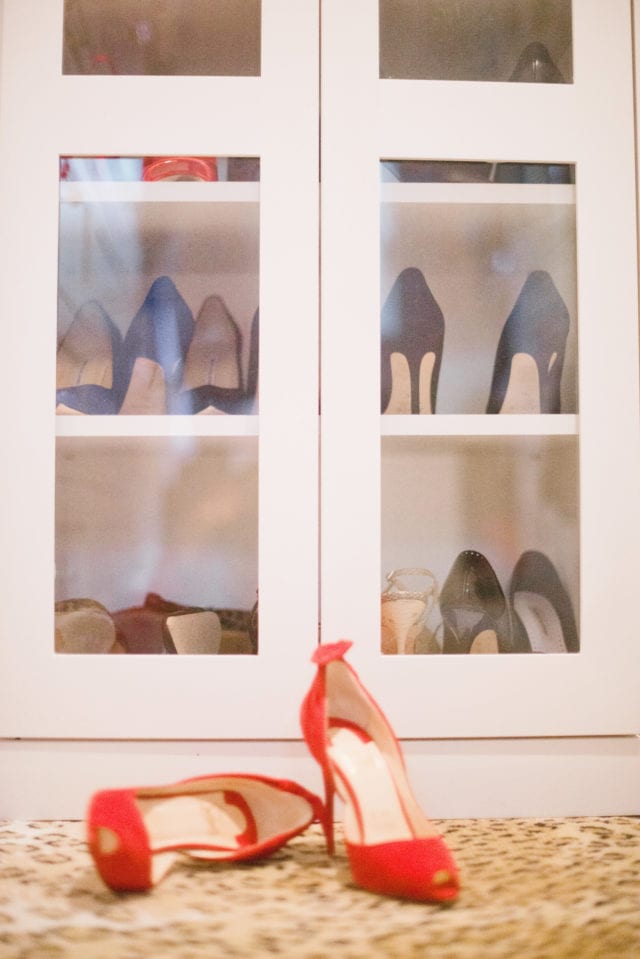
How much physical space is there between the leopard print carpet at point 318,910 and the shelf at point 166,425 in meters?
0.53

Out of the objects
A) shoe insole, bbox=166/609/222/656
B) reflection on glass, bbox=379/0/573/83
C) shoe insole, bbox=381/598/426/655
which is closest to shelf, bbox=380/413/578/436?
shoe insole, bbox=381/598/426/655

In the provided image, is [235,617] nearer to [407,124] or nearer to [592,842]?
[592,842]

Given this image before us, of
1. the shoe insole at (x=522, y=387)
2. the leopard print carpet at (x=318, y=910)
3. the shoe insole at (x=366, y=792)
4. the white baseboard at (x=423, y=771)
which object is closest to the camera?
the leopard print carpet at (x=318, y=910)

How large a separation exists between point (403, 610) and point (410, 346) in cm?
39

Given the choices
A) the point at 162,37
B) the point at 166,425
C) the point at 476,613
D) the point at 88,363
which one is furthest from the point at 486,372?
the point at 162,37

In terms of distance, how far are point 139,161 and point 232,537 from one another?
55 cm

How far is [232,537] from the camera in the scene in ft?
3.31

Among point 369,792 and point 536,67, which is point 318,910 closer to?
point 369,792

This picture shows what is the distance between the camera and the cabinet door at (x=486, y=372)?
0.95 meters

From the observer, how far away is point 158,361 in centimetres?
107

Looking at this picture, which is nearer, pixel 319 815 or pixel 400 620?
pixel 319 815

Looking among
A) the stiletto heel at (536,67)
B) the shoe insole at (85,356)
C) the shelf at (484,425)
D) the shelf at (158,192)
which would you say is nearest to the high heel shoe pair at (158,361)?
the shoe insole at (85,356)

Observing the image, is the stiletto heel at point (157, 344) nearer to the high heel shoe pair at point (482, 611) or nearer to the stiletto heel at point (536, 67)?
the high heel shoe pair at point (482, 611)

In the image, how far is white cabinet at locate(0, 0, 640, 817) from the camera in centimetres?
94
